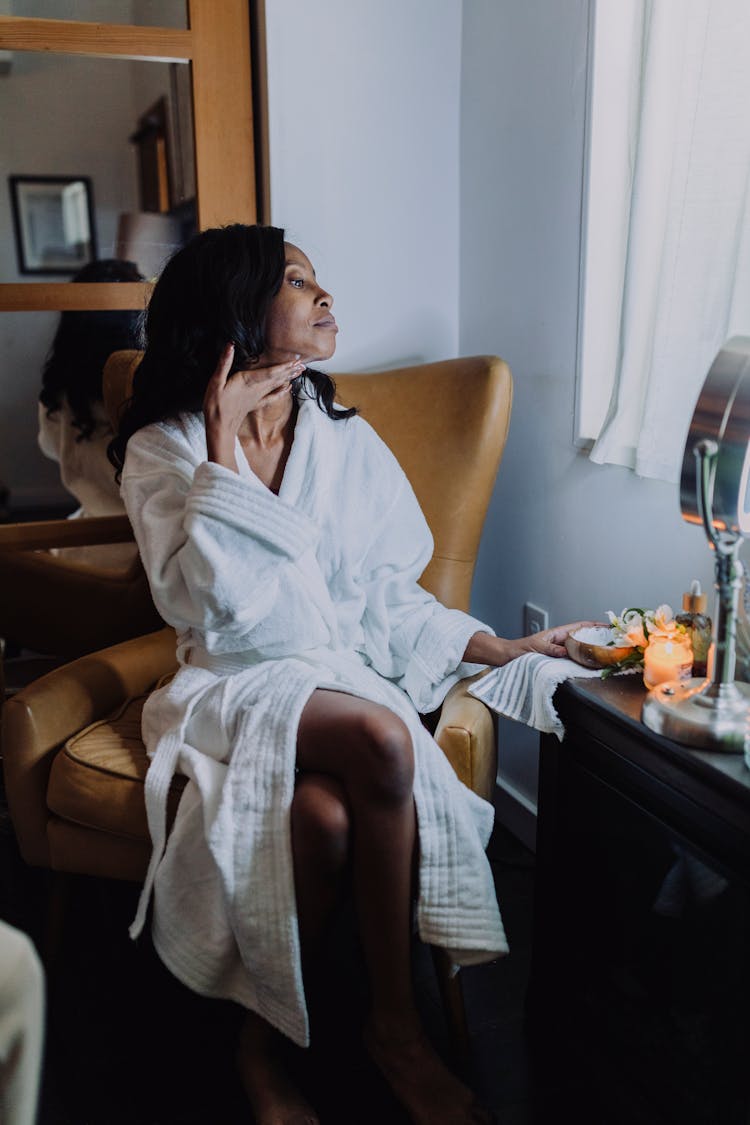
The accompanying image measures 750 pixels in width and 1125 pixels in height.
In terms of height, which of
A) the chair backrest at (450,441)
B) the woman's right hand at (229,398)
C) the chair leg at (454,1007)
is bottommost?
the chair leg at (454,1007)

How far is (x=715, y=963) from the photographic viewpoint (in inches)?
42.5

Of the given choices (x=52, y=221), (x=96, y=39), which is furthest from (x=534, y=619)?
(x=96, y=39)

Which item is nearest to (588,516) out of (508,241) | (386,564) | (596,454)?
(596,454)

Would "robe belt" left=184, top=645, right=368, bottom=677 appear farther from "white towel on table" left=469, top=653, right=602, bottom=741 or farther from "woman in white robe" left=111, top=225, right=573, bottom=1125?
"white towel on table" left=469, top=653, right=602, bottom=741

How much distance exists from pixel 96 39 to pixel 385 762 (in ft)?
4.94

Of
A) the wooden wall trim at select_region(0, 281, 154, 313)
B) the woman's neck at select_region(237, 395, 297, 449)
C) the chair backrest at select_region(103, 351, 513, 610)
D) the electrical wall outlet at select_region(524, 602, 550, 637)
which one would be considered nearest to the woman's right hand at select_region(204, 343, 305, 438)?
the woman's neck at select_region(237, 395, 297, 449)

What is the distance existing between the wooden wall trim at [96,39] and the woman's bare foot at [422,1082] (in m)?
1.78

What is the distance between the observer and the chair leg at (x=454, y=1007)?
1.42 meters

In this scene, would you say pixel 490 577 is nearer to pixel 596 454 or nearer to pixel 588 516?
pixel 588 516

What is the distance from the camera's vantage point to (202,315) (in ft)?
5.12

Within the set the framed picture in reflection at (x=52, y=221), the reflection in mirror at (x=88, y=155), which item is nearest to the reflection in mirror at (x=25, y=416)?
the reflection in mirror at (x=88, y=155)

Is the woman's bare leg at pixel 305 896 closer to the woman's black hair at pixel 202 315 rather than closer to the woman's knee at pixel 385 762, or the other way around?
the woman's knee at pixel 385 762

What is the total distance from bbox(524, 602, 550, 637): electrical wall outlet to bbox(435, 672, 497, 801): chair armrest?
→ 1.62ft

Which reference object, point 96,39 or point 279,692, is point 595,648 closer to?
point 279,692
